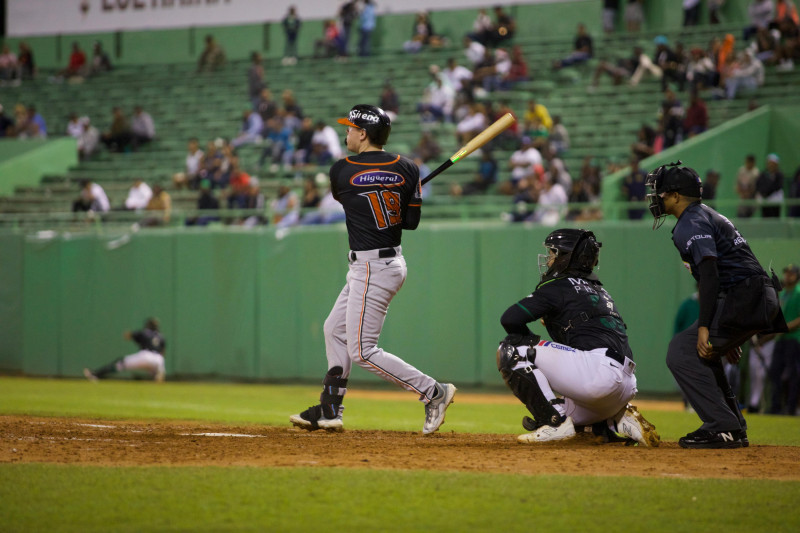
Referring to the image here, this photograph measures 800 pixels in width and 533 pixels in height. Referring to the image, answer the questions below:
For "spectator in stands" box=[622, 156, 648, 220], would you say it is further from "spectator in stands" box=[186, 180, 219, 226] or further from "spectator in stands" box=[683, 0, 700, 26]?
"spectator in stands" box=[186, 180, 219, 226]

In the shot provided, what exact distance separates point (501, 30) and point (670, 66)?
5.34 m

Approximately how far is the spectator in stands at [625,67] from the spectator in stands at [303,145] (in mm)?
6219

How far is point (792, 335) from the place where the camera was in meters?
13.5

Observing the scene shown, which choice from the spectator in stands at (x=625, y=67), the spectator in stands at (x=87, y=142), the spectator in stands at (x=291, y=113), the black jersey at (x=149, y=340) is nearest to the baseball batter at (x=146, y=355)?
the black jersey at (x=149, y=340)

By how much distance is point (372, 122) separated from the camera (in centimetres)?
780

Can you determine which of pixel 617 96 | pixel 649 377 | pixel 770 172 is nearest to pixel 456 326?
pixel 649 377

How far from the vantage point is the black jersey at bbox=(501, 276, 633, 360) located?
7402 mm

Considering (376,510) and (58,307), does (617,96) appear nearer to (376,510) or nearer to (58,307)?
(58,307)

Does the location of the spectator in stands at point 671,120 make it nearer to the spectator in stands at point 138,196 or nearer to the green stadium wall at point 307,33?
the green stadium wall at point 307,33

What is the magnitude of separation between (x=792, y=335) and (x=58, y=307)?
536 inches

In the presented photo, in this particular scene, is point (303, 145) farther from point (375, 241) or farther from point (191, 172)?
point (375, 241)

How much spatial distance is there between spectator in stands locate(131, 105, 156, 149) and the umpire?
2034 centimetres

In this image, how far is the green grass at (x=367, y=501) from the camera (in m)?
4.97

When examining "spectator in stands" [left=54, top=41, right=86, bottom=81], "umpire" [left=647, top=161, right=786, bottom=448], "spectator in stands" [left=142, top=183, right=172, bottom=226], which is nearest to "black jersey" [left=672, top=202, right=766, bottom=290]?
"umpire" [left=647, top=161, right=786, bottom=448]
